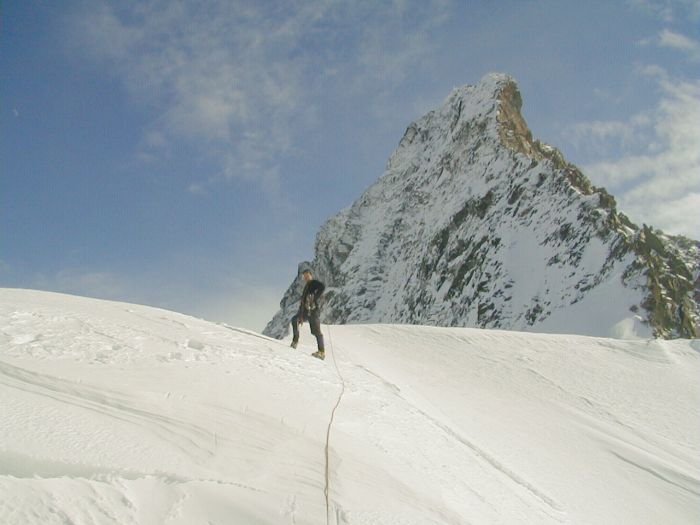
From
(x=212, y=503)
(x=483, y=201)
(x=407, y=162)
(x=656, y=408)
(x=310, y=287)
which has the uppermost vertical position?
(x=407, y=162)

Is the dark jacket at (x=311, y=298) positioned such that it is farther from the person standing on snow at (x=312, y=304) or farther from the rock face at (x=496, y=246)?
the rock face at (x=496, y=246)

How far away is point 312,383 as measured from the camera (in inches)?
193

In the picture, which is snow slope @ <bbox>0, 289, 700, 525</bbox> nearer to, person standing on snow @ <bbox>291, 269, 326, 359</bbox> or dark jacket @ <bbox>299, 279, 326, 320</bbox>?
person standing on snow @ <bbox>291, 269, 326, 359</bbox>

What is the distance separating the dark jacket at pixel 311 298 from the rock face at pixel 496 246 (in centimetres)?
1536

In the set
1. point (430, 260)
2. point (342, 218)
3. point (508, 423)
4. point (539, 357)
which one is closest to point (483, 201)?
point (430, 260)

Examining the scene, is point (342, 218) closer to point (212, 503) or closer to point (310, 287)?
point (310, 287)

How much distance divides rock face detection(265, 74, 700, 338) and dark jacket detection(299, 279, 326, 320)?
15.4 metres

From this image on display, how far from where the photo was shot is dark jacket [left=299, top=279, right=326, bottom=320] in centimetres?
740

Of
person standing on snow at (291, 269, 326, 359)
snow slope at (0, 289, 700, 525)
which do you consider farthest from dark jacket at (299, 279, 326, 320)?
snow slope at (0, 289, 700, 525)

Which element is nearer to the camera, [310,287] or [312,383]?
[312,383]

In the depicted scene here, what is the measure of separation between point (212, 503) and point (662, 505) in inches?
151

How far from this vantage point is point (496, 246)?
32.0m

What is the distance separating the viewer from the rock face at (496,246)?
21203 millimetres

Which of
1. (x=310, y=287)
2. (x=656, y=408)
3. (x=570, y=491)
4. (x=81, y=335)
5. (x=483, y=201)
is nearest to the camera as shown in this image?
(x=570, y=491)
